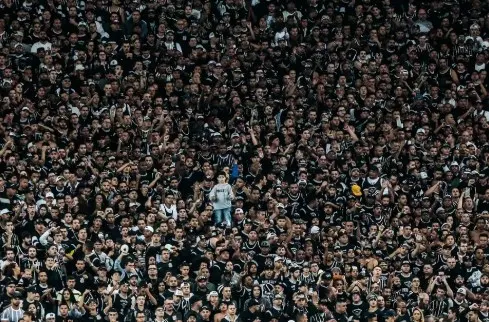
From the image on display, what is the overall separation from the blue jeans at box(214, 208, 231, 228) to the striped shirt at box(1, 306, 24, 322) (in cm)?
542

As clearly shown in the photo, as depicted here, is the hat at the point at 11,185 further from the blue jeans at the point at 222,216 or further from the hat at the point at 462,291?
the hat at the point at 462,291

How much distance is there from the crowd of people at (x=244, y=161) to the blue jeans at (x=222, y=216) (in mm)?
68

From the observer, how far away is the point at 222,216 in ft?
129

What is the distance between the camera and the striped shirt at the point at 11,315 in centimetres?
3550

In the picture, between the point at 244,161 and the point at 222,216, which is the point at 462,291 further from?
the point at 244,161

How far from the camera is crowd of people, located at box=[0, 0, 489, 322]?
1459 inches

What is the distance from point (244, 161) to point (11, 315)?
24.5 ft

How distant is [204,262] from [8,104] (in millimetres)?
6527

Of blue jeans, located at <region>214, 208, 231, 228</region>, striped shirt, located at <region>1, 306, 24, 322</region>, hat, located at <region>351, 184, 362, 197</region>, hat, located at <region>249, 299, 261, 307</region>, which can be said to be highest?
hat, located at <region>351, 184, 362, 197</region>

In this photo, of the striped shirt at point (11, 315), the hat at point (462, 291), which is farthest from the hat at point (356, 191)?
the striped shirt at point (11, 315)

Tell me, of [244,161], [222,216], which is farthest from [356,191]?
[222,216]

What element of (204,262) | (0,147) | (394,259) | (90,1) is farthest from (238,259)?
(90,1)

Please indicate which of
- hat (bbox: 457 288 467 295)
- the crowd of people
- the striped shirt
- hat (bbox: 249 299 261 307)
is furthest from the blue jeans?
the striped shirt

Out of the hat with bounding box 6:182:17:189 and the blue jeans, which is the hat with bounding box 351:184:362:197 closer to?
the blue jeans
